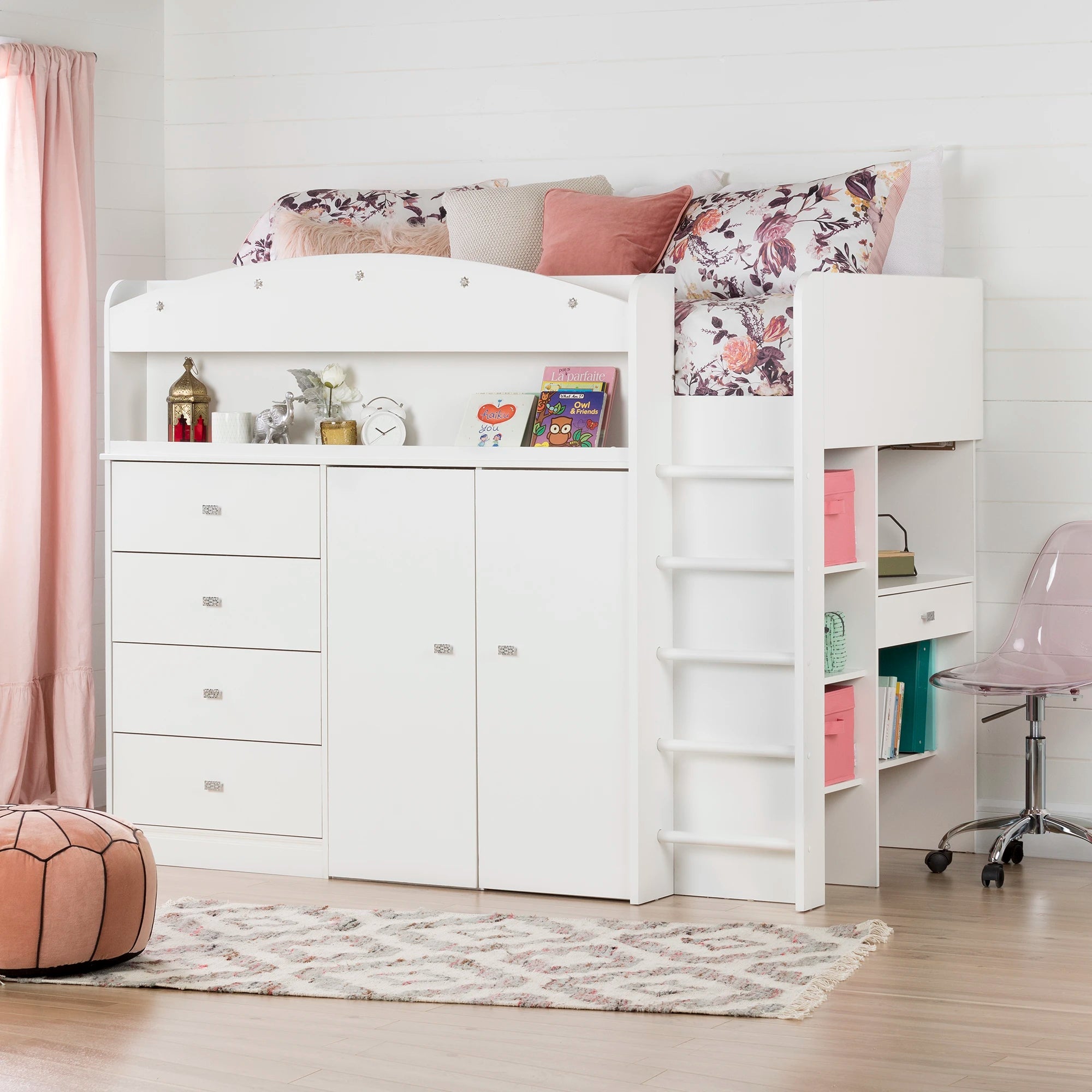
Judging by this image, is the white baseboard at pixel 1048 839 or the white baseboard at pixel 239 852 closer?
the white baseboard at pixel 239 852

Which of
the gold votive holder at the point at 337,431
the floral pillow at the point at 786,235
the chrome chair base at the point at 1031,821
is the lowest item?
the chrome chair base at the point at 1031,821

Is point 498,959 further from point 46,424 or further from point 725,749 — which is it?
point 46,424

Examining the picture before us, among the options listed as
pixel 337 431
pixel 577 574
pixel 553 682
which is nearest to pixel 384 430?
pixel 337 431

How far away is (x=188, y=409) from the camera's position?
425 cm

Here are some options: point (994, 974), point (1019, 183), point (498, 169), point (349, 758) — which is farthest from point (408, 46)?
point (994, 974)

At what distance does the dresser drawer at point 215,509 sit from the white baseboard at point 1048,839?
185 cm

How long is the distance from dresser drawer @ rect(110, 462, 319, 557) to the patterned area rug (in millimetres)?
902

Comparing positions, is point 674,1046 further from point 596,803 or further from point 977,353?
point 977,353

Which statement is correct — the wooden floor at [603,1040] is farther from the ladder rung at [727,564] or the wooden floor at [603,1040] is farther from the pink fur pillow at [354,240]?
the pink fur pillow at [354,240]

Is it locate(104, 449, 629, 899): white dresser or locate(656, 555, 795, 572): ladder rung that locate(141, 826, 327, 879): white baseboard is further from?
locate(656, 555, 795, 572): ladder rung

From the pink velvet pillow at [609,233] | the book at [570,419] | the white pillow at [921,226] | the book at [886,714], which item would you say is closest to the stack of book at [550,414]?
the book at [570,419]

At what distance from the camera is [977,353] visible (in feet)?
13.9

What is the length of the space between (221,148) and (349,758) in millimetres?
2133

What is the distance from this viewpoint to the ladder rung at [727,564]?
3652mm
